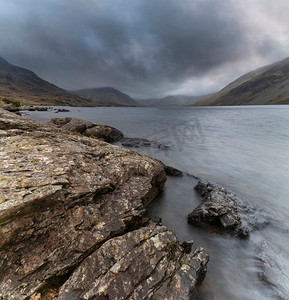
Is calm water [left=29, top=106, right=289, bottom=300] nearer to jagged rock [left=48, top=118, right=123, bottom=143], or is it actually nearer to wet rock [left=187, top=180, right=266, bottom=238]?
wet rock [left=187, top=180, right=266, bottom=238]

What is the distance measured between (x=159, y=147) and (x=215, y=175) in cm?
1225

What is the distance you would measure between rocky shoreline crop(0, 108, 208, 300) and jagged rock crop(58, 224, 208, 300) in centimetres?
2

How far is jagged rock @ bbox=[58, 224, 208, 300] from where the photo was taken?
5141mm

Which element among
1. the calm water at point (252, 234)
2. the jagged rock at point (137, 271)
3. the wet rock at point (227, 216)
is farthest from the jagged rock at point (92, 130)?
the jagged rock at point (137, 271)

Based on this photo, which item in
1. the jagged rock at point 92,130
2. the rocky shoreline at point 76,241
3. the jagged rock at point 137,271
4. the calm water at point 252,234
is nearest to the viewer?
the jagged rock at point 137,271

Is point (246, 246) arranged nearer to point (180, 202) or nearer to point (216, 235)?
point (216, 235)

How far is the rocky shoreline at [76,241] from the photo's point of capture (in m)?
5.27

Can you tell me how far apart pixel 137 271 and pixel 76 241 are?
2.53m

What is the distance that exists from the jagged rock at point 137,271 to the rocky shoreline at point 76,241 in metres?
0.02

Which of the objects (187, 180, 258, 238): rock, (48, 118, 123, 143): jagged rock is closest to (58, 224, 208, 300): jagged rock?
(187, 180, 258, 238): rock

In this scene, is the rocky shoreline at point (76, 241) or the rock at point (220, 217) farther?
the rock at point (220, 217)

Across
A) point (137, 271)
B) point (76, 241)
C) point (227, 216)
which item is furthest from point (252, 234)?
point (76, 241)

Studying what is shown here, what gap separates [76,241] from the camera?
6441 millimetres

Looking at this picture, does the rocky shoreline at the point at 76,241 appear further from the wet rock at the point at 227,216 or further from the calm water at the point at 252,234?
the wet rock at the point at 227,216
